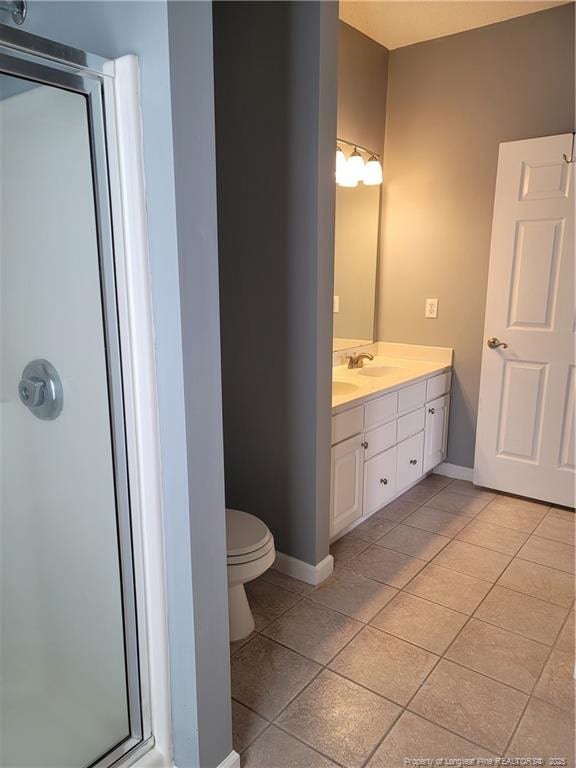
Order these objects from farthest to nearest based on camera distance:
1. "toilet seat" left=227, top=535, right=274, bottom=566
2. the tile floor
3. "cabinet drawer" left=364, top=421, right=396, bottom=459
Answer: "cabinet drawer" left=364, top=421, right=396, bottom=459, "toilet seat" left=227, top=535, right=274, bottom=566, the tile floor

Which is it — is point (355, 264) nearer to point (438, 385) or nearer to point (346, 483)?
point (438, 385)

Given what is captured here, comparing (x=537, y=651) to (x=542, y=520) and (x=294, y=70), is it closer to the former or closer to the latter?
(x=542, y=520)

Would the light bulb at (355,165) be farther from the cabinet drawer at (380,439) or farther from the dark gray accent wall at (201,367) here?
the dark gray accent wall at (201,367)

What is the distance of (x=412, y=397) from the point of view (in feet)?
9.48

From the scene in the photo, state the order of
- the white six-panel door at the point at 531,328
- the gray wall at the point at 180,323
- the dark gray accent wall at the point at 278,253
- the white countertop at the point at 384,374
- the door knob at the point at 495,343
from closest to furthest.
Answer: the gray wall at the point at 180,323 < the dark gray accent wall at the point at 278,253 < the white countertop at the point at 384,374 < the white six-panel door at the point at 531,328 < the door knob at the point at 495,343

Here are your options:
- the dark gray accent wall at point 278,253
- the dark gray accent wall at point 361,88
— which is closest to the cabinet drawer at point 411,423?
the dark gray accent wall at point 278,253

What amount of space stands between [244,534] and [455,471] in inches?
77.4

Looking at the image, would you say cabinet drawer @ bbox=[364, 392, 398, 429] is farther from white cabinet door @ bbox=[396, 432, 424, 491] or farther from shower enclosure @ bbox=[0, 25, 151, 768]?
shower enclosure @ bbox=[0, 25, 151, 768]

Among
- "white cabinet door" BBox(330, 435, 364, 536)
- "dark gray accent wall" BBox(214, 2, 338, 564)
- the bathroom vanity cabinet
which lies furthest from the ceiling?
"white cabinet door" BBox(330, 435, 364, 536)

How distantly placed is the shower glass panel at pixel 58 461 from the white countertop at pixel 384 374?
118cm

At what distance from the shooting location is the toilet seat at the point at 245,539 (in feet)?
5.75

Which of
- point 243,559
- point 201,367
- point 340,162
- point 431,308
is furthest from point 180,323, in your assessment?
point 431,308

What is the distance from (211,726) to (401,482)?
189cm

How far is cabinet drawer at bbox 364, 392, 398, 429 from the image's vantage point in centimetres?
252
